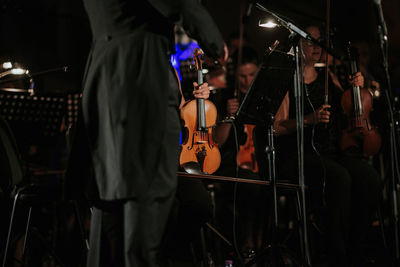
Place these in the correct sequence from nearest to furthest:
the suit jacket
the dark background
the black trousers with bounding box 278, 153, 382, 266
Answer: the suit jacket → the black trousers with bounding box 278, 153, 382, 266 → the dark background

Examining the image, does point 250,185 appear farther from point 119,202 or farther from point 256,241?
point 119,202

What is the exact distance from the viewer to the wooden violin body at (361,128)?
3275mm

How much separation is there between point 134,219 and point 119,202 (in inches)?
5.0

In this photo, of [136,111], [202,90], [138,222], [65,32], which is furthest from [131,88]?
[65,32]

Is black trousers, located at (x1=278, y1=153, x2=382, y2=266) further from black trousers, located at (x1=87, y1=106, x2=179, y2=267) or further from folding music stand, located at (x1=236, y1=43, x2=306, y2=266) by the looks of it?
black trousers, located at (x1=87, y1=106, x2=179, y2=267)

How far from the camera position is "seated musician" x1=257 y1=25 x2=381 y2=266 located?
305 cm

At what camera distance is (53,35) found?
6082mm

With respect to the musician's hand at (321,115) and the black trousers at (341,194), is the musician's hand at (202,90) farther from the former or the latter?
the black trousers at (341,194)

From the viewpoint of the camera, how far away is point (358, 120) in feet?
10.7

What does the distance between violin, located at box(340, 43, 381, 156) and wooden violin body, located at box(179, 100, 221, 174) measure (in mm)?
1076

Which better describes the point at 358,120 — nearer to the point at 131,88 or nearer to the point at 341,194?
the point at 341,194

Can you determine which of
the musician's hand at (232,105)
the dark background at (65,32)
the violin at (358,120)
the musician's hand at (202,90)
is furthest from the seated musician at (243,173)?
the dark background at (65,32)

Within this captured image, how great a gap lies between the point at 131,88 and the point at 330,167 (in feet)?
6.67

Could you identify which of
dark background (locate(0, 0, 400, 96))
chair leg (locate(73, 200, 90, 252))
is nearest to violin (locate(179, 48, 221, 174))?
chair leg (locate(73, 200, 90, 252))
